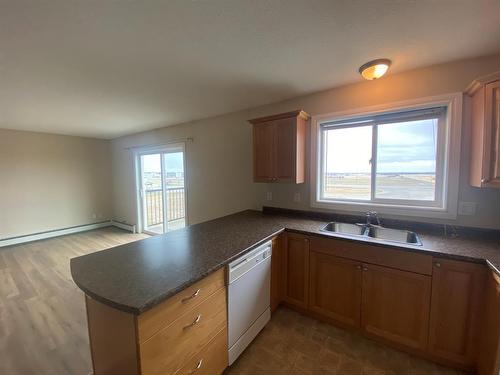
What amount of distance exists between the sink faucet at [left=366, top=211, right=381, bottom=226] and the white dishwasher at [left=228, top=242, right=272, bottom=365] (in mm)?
1107

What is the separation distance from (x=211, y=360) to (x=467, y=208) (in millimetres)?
2406

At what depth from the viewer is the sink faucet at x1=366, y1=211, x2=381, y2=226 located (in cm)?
219

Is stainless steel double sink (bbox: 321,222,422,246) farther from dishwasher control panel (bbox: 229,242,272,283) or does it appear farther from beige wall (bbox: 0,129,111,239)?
beige wall (bbox: 0,129,111,239)

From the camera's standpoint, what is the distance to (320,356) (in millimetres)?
1670

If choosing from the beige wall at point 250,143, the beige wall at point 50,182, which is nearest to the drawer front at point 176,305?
the beige wall at point 250,143

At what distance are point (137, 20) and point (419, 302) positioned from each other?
276 centimetres

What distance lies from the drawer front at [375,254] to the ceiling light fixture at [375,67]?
1485 millimetres

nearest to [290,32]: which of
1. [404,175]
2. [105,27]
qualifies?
[105,27]

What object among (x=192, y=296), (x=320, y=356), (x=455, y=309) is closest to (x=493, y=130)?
(x=455, y=309)

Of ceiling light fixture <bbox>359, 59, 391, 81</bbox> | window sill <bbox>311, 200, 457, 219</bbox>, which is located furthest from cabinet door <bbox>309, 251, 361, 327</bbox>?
ceiling light fixture <bbox>359, 59, 391, 81</bbox>

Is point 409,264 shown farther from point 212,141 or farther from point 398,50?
point 212,141

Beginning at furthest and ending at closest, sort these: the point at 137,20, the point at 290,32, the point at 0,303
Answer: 1. the point at 0,303
2. the point at 290,32
3. the point at 137,20

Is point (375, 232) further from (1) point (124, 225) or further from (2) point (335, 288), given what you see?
(1) point (124, 225)

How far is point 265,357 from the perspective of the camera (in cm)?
166
